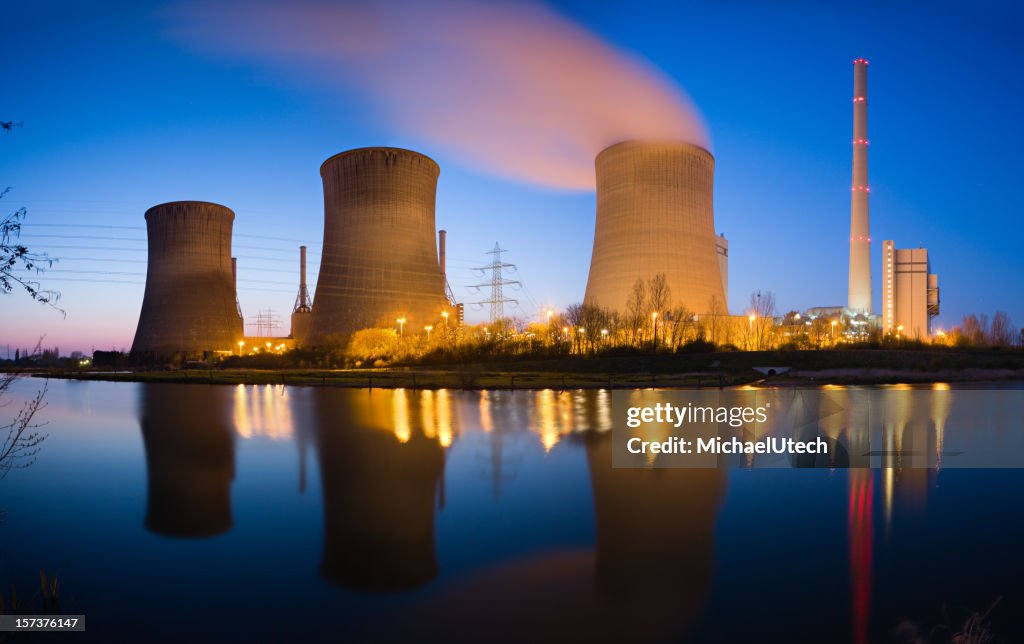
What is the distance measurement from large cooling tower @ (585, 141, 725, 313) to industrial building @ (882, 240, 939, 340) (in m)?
43.9

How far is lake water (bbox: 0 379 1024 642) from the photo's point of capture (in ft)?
9.36

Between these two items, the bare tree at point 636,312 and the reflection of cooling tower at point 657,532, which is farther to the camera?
the bare tree at point 636,312

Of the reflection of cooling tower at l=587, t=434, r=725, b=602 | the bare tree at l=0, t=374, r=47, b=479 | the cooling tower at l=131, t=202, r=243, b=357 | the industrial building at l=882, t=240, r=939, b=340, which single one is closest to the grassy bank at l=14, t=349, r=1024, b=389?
the cooling tower at l=131, t=202, r=243, b=357

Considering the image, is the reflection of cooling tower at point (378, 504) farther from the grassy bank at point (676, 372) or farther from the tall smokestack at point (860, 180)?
the tall smokestack at point (860, 180)

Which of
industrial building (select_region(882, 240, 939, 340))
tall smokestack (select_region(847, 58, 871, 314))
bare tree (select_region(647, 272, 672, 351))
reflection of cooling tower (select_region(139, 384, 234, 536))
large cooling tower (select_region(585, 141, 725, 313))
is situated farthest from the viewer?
industrial building (select_region(882, 240, 939, 340))

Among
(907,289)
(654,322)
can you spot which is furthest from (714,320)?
(907,289)

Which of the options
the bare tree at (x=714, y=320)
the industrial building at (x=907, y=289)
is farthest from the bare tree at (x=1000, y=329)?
the bare tree at (x=714, y=320)

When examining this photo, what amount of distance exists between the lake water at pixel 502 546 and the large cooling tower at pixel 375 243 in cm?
1987

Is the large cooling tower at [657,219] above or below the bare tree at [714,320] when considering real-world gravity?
above

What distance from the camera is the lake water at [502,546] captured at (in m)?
2.85

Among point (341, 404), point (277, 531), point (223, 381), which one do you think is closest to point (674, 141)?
point (341, 404)

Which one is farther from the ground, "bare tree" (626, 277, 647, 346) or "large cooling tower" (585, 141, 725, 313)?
"large cooling tower" (585, 141, 725, 313)

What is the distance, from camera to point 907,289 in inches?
2355

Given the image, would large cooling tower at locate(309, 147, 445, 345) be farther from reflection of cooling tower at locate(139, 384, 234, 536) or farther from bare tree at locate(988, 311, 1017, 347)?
bare tree at locate(988, 311, 1017, 347)
